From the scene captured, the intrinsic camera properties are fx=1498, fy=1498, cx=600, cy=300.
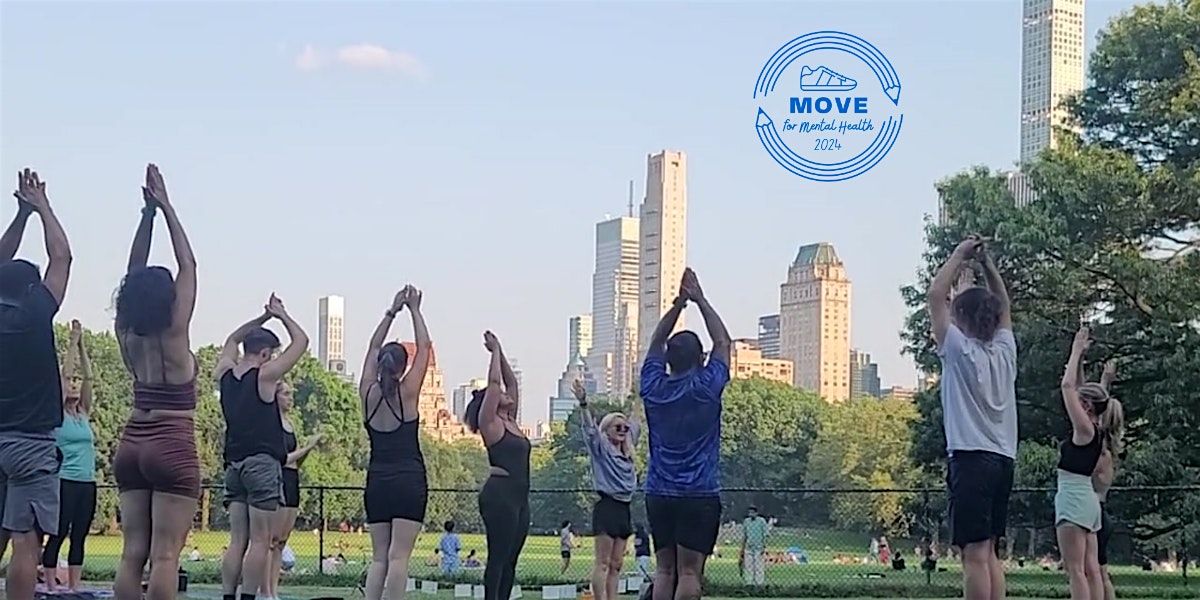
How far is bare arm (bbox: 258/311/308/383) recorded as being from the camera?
6957 mm

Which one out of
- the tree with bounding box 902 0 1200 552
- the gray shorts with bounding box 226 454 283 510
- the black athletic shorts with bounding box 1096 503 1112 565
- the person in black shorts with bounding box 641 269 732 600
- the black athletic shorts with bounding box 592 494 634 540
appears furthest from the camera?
the tree with bounding box 902 0 1200 552

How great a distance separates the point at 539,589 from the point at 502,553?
23.7 ft

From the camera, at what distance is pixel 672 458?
20.9ft

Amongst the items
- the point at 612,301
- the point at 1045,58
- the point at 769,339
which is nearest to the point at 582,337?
the point at 612,301

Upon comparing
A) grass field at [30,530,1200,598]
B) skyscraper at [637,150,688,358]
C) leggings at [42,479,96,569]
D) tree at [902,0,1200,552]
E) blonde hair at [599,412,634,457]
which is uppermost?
skyscraper at [637,150,688,358]

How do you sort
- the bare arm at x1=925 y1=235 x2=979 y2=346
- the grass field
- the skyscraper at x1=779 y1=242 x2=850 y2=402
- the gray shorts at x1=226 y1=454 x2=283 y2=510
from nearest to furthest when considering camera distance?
the bare arm at x1=925 y1=235 x2=979 y2=346
the gray shorts at x1=226 y1=454 x2=283 y2=510
the grass field
the skyscraper at x1=779 y1=242 x2=850 y2=402

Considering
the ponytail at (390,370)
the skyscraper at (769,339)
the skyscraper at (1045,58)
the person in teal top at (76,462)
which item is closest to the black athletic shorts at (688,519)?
the ponytail at (390,370)

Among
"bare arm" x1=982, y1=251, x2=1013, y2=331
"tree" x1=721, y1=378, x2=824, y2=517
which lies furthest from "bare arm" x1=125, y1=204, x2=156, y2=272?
"tree" x1=721, y1=378, x2=824, y2=517

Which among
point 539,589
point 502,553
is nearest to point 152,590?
point 502,553

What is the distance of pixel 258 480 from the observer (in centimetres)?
782

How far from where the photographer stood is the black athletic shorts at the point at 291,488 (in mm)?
8523

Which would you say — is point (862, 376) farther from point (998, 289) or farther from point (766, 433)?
point (998, 289)

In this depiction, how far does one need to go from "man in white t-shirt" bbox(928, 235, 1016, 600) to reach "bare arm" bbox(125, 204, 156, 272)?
306cm

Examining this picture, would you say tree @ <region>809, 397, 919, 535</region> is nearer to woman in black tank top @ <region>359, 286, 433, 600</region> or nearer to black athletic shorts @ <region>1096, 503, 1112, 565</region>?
black athletic shorts @ <region>1096, 503, 1112, 565</region>
